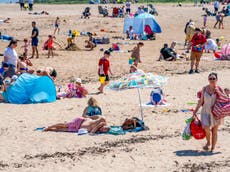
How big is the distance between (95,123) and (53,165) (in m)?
2.17

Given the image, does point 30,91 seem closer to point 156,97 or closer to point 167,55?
point 156,97

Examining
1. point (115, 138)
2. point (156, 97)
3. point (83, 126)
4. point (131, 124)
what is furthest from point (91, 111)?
point (156, 97)

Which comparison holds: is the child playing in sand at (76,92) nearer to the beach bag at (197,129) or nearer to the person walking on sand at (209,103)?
the beach bag at (197,129)

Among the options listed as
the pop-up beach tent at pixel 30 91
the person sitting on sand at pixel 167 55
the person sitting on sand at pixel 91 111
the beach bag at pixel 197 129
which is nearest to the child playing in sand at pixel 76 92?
the pop-up beach tent at pixel 30 91

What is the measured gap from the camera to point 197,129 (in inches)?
431

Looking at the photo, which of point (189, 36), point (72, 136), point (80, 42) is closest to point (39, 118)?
point (72, 136)

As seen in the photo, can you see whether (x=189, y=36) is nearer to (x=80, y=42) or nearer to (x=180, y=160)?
(x=80, y=42)

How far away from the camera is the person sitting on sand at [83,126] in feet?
40.1

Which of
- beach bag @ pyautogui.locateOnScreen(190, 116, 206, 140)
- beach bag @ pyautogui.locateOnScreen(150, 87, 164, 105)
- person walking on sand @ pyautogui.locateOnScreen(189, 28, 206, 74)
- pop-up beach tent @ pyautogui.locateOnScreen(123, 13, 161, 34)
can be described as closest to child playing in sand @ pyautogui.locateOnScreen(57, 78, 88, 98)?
beach bag @ pyautogui.locateOnScreen(150, 87, 164, 105)

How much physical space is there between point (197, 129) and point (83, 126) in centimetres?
235

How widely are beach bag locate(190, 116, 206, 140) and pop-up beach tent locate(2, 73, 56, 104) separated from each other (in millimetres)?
5301

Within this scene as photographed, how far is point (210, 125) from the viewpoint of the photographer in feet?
35.0

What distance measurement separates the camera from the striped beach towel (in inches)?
418

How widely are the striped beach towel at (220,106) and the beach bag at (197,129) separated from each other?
0.38 meters
